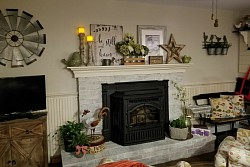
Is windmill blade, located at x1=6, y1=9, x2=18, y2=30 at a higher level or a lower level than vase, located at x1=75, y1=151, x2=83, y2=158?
higher

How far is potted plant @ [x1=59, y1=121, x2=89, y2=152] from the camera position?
313 cm

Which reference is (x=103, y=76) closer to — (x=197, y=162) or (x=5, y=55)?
(x=5, y=55)

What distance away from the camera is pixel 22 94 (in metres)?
3.03

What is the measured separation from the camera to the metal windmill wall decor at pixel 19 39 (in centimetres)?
310

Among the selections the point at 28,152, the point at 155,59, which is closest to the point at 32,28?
the point at 28,152

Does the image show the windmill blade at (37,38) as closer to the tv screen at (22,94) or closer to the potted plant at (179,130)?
the tv screen at (22,94)

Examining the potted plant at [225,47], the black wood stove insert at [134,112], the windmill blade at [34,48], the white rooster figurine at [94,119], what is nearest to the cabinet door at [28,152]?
the white rooster figurine at [94,119]

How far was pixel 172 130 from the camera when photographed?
3678 mm

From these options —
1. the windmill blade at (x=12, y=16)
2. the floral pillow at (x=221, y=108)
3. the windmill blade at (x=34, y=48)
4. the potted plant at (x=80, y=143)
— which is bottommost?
the potted plant at (x=80, y=143)

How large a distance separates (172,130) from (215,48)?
1961mm

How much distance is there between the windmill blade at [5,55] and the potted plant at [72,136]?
1204mm

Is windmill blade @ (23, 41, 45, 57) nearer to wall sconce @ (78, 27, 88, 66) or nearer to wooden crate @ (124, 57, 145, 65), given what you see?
wall sconce @ (78, 27, 88, 66)

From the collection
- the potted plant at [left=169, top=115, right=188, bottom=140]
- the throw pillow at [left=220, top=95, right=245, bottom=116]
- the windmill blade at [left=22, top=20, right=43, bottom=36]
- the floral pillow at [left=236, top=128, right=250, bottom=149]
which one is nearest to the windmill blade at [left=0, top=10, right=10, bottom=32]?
the windmill blade at [left=22, top=20, right=43, bottom=36]

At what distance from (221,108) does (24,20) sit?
3.53m
